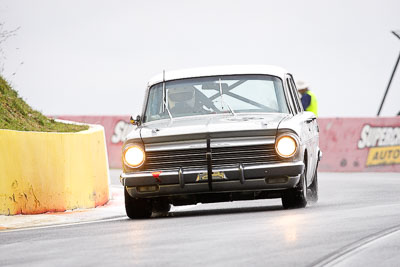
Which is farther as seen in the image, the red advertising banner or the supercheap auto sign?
the supercheap auto sign

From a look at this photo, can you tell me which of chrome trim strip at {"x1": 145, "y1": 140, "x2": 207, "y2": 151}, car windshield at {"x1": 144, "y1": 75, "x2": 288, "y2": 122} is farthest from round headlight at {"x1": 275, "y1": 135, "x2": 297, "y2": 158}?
car windshield at {"x1": 144, "y1": 75, "x2": 288, "y2": 122}

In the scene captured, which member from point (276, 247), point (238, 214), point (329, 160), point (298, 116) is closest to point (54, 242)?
point (276, 247)

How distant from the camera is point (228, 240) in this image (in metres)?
8.66

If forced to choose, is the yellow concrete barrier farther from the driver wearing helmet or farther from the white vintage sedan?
the driver wearing helmet

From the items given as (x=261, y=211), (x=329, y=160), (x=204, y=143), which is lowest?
(x=329, y=160)

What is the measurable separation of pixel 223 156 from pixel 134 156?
92cm

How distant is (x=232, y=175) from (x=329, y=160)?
57.6 feet

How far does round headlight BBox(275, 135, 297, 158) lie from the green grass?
214 inches

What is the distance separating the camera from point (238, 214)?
38.0 ft

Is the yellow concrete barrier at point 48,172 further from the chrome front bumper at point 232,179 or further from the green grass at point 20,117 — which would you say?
the chrome front bumper at point 232,179

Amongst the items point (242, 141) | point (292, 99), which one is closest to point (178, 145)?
point (242, 141)

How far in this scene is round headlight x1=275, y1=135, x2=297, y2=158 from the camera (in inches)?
436

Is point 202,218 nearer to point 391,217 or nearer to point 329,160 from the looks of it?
point 391,217

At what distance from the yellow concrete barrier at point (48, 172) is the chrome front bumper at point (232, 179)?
188cm
